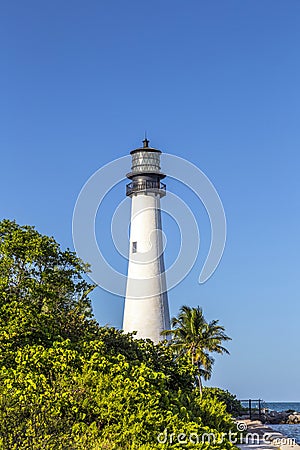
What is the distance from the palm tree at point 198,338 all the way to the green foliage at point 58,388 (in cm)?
2856

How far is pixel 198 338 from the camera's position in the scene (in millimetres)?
56188

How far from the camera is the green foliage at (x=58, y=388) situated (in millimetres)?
18625

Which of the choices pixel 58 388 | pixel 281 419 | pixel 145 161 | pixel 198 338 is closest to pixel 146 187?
pixel 145 161

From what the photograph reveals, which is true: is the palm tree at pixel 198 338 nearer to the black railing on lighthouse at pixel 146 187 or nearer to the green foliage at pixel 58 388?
the black railing on lighthouse at pixel 146 187

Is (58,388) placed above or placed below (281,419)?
below

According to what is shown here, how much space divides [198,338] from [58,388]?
3711 cm

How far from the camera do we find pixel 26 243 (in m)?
26.1

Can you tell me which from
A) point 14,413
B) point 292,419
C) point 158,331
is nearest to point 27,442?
point 14,413

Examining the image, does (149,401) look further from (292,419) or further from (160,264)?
(292,419)

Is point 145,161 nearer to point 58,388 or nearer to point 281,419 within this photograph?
point 58,388

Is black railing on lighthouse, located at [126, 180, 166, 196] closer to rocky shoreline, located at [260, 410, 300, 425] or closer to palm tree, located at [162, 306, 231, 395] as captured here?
Answer: palm tree, located at [162, 306, 231, 395]

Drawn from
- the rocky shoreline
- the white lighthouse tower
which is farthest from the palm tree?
the rocky shoreline

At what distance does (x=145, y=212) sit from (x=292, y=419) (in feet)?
137

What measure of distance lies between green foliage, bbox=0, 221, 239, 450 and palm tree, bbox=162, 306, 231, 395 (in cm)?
2856
